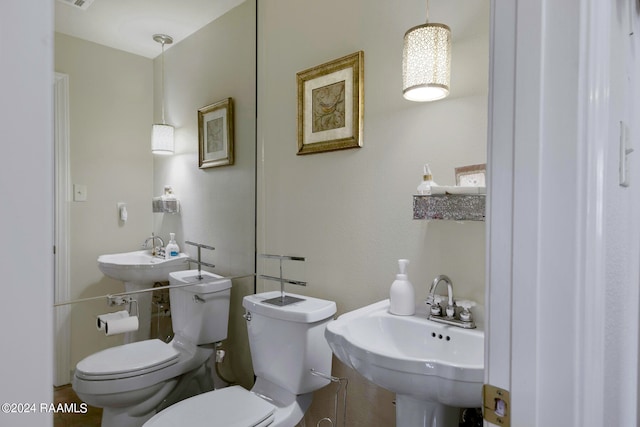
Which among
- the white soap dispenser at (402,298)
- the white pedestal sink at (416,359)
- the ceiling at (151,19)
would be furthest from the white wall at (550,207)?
the ceiling at (151,19)

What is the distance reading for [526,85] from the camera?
520mm

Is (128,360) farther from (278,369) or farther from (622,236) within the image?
(622,236)

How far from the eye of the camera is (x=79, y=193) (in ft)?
5.18

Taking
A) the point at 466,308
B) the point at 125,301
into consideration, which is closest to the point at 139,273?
the point at 125,301

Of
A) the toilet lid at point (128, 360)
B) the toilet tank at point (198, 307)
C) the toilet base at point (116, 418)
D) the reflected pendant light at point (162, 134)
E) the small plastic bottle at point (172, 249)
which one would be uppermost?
the reflected pendant light at point (162, 134)

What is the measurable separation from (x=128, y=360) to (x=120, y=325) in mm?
172

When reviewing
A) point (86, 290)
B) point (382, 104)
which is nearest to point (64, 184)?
point (86, 290)

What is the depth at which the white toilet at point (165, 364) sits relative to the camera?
5.17 feet

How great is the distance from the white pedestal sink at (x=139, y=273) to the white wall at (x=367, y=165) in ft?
1.96

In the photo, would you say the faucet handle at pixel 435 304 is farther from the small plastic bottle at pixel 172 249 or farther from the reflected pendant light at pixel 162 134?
the reflected pendant light at pixel 162 134

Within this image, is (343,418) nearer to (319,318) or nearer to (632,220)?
(319,318)

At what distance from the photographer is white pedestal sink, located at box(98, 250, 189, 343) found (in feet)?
5.53

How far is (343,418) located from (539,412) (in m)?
1.42

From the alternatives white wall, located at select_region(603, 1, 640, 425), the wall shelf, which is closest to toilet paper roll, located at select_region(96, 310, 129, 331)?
the wall shelf
